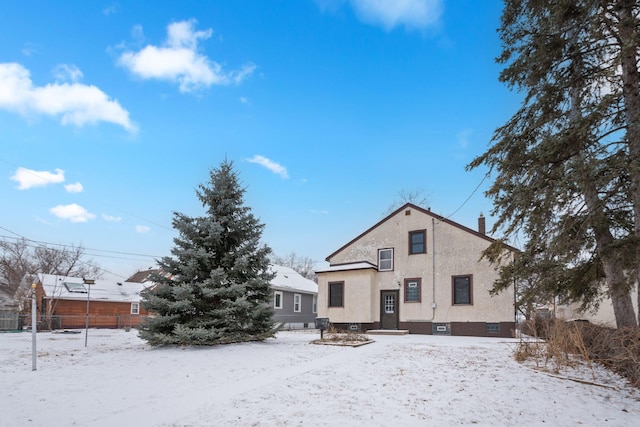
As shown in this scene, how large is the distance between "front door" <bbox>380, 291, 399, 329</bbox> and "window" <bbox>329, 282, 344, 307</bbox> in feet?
7.88

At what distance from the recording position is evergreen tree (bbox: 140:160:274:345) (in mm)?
12875

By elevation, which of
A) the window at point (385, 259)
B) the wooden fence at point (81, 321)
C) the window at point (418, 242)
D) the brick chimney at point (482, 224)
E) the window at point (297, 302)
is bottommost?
the wooden fence at point (81, 321)

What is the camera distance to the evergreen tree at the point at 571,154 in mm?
7223

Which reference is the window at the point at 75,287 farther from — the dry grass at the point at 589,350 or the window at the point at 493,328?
the dry grass at the point at 589,350

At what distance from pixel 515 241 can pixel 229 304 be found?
352 inches

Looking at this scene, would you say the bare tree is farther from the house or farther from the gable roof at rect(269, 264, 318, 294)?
the house

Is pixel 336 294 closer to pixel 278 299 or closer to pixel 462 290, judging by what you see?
pixel 462 290

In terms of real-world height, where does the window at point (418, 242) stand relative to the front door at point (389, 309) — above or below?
above

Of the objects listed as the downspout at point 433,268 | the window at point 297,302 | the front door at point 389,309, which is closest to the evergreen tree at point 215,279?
the front door at point 389,309

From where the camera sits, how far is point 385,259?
23.1 meters

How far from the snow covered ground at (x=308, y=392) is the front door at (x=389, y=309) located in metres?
11.3

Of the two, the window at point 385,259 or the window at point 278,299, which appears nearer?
the window at point 385,259

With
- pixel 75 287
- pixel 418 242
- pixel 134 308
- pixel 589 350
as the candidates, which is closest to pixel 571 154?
pixel 589 350

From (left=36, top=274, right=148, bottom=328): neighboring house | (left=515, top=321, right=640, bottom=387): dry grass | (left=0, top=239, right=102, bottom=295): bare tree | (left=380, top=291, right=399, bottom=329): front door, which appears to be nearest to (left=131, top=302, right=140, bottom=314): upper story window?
(left=36, top=274, right=148, bottom=328): neighboring house
